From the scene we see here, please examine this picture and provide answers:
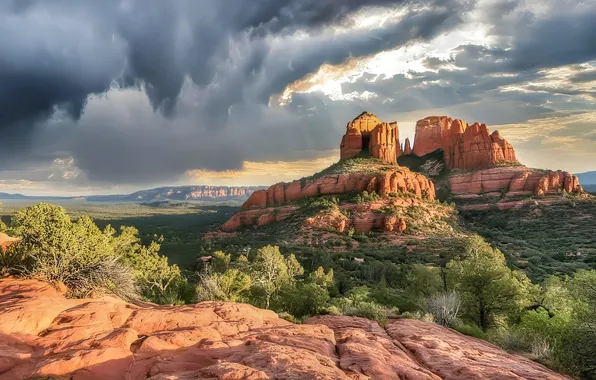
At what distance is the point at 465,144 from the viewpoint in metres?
124

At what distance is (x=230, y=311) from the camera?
13930mm

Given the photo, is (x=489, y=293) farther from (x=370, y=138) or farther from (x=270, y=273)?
(x=370, y=138)

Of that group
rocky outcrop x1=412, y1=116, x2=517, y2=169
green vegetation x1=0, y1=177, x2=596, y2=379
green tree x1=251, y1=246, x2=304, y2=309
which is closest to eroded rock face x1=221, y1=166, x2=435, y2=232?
green vegetation x1=0, y1=177, x2=596, y2=379

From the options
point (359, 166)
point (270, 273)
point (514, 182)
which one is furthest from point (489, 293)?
point (514, 182)

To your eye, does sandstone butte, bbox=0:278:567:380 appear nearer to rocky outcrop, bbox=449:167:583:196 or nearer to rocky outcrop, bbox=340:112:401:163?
rocky outcrop, bbox=449:167:583:196

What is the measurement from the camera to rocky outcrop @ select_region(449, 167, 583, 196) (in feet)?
304

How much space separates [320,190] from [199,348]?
8942cm

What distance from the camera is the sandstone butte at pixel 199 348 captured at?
7.70m

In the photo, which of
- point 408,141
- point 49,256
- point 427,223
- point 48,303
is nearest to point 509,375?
point 48,303

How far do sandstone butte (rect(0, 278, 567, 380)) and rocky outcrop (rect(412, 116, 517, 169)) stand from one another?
122 meters

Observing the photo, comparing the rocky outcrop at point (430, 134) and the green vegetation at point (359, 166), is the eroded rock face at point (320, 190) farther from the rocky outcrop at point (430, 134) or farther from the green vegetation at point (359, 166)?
the rocky outcrop at point (430, 134)

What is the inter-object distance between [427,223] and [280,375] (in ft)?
254

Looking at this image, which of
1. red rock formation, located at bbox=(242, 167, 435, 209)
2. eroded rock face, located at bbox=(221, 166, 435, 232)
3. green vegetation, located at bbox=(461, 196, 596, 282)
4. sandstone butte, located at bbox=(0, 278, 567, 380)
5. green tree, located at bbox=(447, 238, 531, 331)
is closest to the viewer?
sandstone butte, located at bbox=(0, 278, 567, 380)

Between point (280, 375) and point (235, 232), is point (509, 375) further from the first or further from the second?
point (235, 232)
